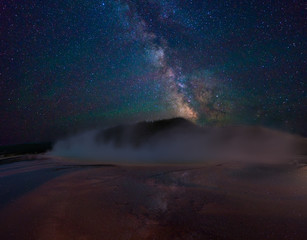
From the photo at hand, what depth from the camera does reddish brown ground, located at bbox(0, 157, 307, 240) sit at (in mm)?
3494

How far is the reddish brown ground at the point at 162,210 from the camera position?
3494 mm

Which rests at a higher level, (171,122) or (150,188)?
(171,122)

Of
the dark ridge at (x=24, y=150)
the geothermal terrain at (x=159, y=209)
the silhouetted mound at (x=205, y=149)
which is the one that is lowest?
the dark ridge at (x=24, y=150)

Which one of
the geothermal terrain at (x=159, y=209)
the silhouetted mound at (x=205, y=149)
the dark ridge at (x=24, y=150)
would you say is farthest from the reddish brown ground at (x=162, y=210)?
the dark ridge at (x=24, y=150)

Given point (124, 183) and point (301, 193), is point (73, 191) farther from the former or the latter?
point (301, 193)

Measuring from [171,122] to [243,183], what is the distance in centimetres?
8788

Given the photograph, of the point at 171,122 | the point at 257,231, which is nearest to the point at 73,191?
the point at 257,231

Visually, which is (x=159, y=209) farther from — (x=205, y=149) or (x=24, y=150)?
(x=24, y=150)

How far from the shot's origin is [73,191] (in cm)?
619

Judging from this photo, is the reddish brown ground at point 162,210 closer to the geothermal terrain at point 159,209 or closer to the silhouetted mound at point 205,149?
the geothermal terrain at point 159,209

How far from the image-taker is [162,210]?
4426mm

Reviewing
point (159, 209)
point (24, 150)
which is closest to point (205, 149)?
point (159, 209)

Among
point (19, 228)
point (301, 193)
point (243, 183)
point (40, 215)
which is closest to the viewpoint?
point (19, 228)

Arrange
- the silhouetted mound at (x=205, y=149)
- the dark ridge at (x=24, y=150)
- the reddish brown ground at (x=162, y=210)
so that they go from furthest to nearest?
1. the dark ridge at (x=24, y=150)
2. the silhouetted mound at (x=205, y=149)
3. the reddish brown ground at (x=162, y=210)
